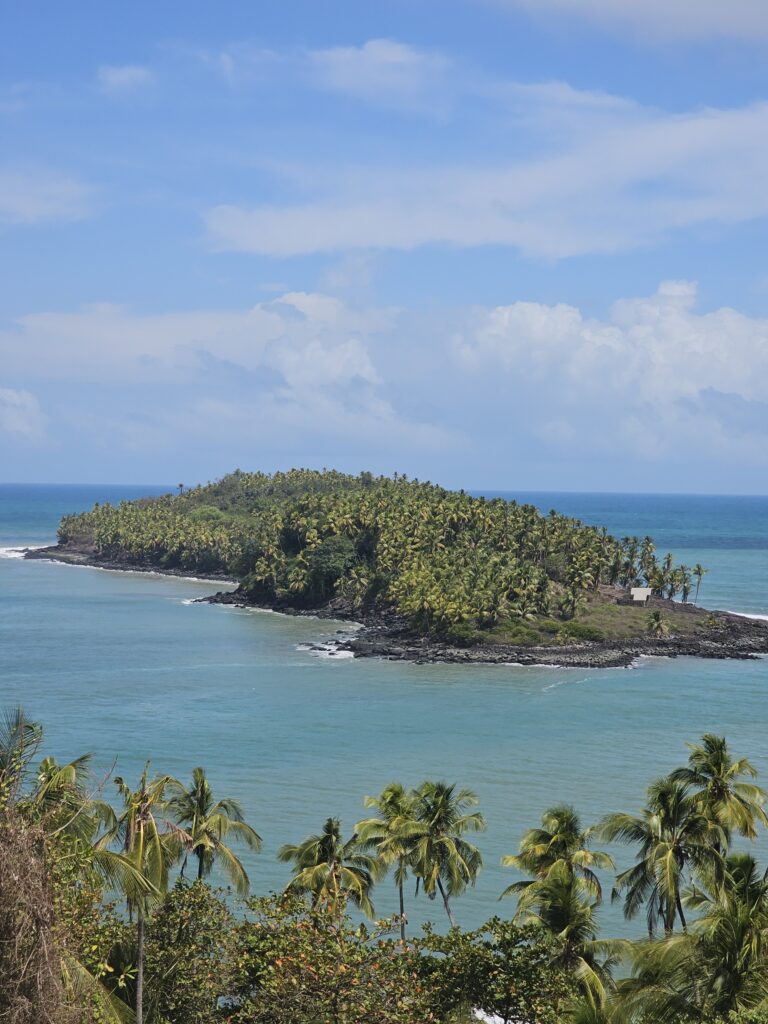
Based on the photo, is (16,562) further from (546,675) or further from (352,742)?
(352,742)

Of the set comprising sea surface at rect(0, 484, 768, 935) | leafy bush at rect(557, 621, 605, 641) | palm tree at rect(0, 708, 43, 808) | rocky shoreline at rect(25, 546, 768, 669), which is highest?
palm tree at rect(0, 708, 43, 808)

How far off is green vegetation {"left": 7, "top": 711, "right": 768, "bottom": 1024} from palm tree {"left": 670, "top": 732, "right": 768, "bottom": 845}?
0.19 ft

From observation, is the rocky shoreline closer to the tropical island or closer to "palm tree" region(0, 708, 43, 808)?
the tropical island

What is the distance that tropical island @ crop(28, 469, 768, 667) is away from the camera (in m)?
101

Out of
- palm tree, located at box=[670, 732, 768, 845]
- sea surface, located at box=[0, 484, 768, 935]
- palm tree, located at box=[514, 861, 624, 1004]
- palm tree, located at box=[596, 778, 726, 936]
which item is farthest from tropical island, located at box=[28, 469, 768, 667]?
palm tree, located at box=[514, 861, 624, 1004]

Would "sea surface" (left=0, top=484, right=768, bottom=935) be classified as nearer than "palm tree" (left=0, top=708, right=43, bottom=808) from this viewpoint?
No

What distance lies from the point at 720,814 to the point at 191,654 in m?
70.1

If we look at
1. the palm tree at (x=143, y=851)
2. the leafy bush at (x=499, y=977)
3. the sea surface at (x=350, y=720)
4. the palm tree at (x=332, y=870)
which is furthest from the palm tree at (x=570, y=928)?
the sea surface at (x=350, y=720)

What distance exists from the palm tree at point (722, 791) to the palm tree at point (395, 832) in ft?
25.6

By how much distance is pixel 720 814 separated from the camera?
94.7 feet

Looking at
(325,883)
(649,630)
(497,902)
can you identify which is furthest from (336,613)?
(325,883)

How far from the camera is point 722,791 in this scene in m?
29.5

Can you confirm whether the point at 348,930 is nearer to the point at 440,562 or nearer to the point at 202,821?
the point at 202,821

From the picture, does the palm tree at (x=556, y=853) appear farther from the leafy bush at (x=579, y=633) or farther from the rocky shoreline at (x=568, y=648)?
the leafy bush at (x=579, y=633)
